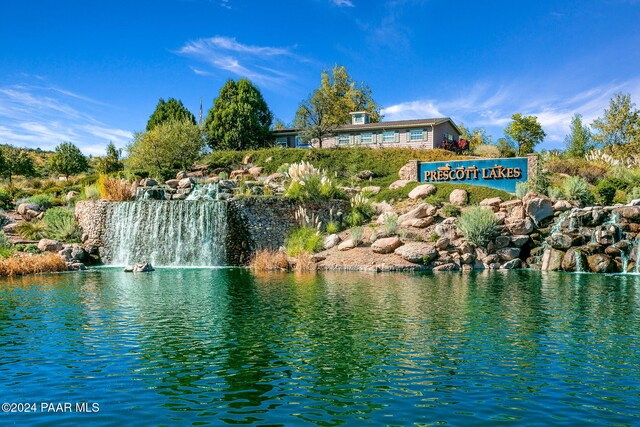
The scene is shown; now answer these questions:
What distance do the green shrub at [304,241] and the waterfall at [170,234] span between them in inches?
162

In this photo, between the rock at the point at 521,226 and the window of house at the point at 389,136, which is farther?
the window of house at the point at 389,136

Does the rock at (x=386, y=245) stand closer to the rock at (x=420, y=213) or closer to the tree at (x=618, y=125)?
the rock at (x=420, y=213)

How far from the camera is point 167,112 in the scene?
70062 mm

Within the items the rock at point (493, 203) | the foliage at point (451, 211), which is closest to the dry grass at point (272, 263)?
the foliage at point (451, 211)

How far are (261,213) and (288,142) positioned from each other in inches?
1308

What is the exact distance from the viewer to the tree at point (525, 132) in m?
65.5

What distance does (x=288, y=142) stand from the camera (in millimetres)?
63562

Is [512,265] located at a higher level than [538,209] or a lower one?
lower

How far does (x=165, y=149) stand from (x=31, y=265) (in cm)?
2900

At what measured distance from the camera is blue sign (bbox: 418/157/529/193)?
35469 millimetres

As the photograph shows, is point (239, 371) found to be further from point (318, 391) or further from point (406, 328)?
point (406, 328)

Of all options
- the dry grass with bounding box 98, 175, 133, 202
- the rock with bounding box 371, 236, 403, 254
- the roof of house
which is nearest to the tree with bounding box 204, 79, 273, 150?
the roof of house

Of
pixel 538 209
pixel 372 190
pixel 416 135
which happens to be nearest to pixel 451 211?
pixel 538 209

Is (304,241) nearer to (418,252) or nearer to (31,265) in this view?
(418,252)
